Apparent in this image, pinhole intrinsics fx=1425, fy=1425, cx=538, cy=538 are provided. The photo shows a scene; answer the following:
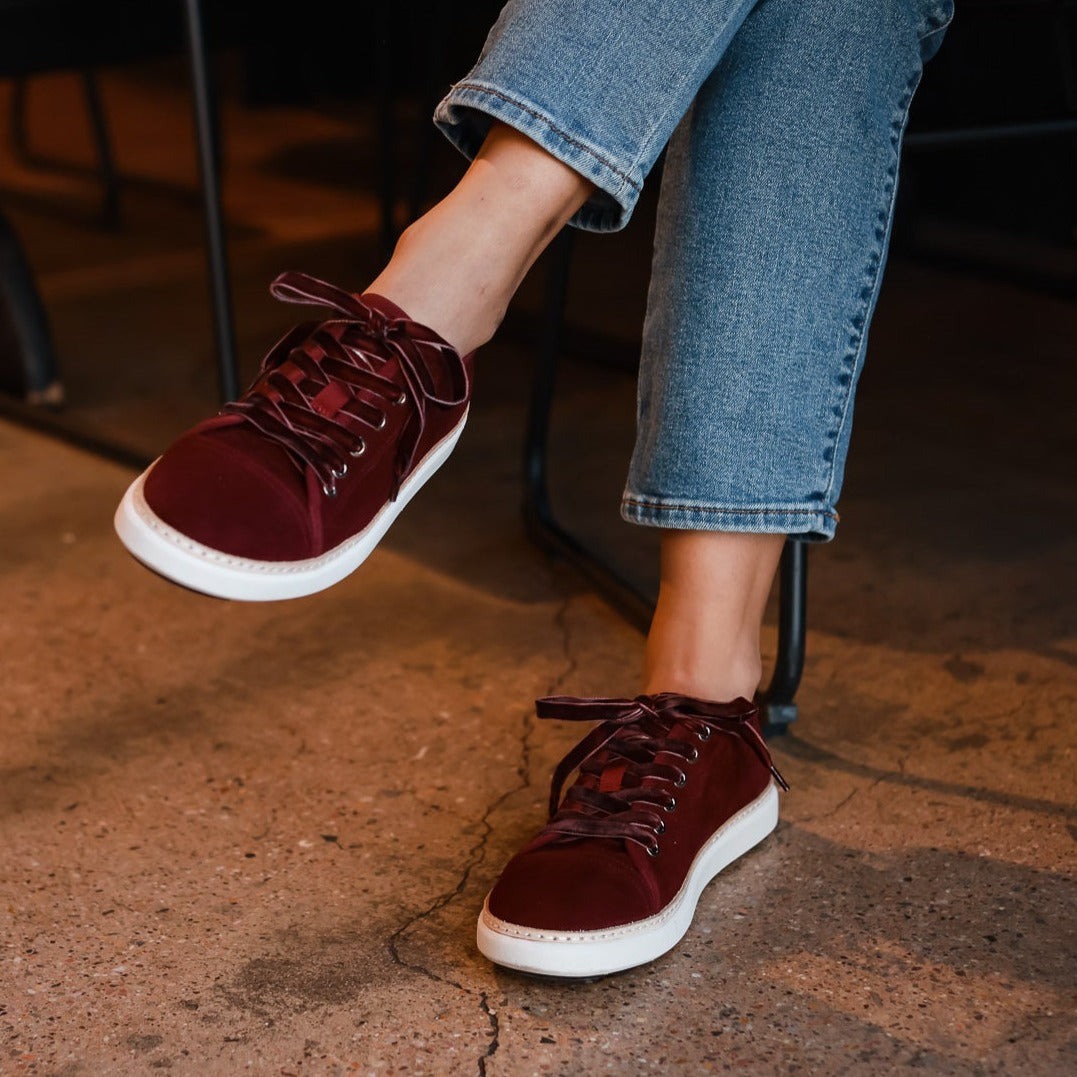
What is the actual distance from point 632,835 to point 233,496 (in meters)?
0.28

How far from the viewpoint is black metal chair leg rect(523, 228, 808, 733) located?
1.01 metres

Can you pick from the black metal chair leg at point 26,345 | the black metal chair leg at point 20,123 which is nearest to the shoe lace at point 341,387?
the black metal chair leg at point 26,345

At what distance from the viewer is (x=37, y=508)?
146 cm

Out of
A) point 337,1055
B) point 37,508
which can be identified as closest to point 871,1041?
point 337,1055

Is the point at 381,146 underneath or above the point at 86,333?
above

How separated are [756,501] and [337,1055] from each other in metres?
0.38

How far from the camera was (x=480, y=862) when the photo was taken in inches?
34.5

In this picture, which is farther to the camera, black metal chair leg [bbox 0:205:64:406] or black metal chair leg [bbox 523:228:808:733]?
black metal chair leg [bbox 0:205:64:406]

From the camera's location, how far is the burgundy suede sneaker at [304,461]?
73cm

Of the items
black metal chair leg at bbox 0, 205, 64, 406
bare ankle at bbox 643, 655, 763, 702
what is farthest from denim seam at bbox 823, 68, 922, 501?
black metal chair leg at bbox 0, 205, 64, 406

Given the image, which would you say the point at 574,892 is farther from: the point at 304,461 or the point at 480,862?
the point at 304,461

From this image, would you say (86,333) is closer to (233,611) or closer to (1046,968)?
(233,611)

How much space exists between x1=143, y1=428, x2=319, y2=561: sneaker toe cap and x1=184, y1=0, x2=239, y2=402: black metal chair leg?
71cm

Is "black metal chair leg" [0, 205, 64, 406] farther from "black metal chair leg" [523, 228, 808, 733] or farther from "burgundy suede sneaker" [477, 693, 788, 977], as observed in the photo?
"burgundy suede sneaker" [477, 693, 788, 977]
